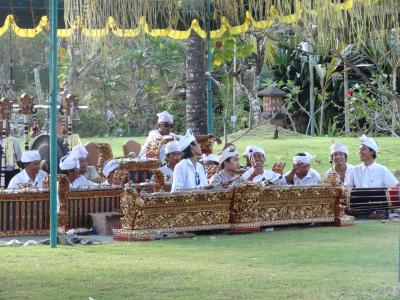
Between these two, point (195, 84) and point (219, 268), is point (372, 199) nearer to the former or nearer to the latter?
point (219, 268)

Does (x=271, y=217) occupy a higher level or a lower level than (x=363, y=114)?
lower

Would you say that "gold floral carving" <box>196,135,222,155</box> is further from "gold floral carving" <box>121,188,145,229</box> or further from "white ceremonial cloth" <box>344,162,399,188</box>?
"gold floral carving" <box>121,188,145,229</box>

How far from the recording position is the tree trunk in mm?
17812

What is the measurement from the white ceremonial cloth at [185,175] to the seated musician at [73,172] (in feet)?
4.37

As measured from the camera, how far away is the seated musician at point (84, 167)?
13.1 metres

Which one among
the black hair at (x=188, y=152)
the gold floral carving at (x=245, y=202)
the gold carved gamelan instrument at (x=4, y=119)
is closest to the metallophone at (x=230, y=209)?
the gold floral carving at (x=245, y=202)

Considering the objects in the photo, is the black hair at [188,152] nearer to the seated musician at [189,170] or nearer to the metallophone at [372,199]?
the seated musician at [189,170]

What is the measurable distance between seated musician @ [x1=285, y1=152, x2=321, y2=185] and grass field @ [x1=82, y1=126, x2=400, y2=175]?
158 inches

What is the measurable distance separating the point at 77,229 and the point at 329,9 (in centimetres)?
449

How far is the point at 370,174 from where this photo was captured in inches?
549

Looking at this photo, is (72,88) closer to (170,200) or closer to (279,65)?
(279,65)

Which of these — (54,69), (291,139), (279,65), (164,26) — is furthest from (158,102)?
(54,69)

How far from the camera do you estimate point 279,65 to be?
2712 cm

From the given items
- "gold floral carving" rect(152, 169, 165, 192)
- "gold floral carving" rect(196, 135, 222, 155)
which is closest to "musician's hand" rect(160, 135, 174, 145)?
"gold floral carving" rect(196, 135, 222, 155)
